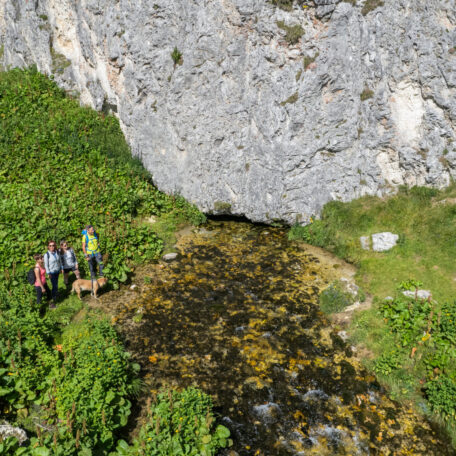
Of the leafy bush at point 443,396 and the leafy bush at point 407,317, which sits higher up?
the leafy bush at point 407,317

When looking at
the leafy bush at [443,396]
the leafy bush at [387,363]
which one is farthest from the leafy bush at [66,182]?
the leafy bush at [443,396]

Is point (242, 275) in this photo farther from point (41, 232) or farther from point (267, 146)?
point (41, 232)

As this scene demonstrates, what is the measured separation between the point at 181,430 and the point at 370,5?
16896mm

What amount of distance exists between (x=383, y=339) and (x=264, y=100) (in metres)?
11.0

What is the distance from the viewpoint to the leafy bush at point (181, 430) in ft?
24.7

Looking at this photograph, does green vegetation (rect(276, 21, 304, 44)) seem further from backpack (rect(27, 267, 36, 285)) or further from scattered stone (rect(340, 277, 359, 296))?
backpack (rect(27, 267, 36, 285))

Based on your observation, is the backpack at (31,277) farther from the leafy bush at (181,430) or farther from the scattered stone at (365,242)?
the scattered stone at (365,242)

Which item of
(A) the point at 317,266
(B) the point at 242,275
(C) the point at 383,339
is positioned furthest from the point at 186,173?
(C) the point at 383,339

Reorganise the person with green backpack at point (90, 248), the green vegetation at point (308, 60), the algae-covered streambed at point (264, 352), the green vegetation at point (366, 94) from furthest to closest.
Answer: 1. the green vegetation at point (366, 94)
2. the green vegetation at point (308, 60)
3. the person with green backpack at point (90, 248)
4. the algae-covered streambed at point (264, 352)

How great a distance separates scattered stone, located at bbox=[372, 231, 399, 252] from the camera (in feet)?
48.5

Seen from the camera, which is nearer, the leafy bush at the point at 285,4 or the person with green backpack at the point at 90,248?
the person with green backpack at the point at 90,248

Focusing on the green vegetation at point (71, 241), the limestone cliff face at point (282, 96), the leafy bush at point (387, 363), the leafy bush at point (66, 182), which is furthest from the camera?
the limestone cliff face at point (282, 96)

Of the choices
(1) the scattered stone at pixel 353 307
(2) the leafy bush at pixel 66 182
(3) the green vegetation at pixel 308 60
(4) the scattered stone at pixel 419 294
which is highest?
(3) the green vegetation at pixel 308 60

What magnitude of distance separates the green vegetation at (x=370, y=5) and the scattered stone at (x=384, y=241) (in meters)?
9.23
